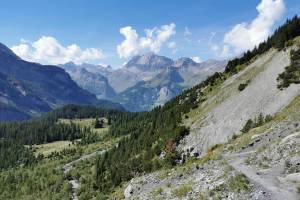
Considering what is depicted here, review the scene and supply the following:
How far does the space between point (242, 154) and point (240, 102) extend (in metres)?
39.2

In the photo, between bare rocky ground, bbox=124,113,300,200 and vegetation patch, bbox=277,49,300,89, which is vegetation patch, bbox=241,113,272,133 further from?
bare rocky ground, bbox=124,113,300,200

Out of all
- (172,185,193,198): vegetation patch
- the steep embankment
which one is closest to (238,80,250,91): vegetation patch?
the steep embankment

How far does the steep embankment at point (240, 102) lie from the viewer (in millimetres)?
74125

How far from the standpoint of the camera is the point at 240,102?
83.6m

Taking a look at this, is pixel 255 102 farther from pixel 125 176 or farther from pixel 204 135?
pixel 125 176

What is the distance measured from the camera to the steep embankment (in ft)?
243

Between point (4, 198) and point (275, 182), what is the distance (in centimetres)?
12223

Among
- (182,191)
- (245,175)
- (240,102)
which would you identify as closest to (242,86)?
(240,102)

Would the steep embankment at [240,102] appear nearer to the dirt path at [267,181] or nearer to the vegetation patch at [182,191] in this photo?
the dirt path at [267,181]

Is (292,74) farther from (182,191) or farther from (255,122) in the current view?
(182,191)

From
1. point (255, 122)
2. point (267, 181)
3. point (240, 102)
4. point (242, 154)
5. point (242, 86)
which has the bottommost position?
point (267, 181)

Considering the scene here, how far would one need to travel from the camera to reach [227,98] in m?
90.8

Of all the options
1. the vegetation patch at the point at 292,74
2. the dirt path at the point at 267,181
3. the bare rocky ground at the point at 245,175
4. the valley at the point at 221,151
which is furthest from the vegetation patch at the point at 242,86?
the dirt path at the point at 267,181

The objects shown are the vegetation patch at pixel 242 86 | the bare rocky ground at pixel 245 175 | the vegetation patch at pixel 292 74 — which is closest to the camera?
the bare rocky ground at pixel 245 175
